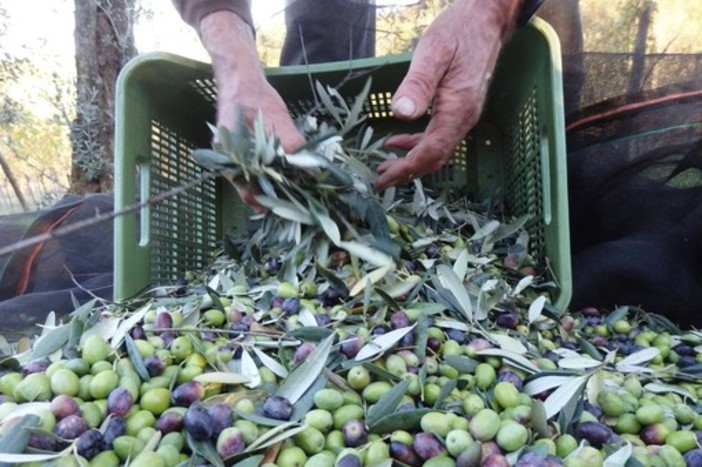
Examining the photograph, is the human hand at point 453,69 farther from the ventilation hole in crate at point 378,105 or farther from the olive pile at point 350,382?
the ventilation hole in crate at point 378,105

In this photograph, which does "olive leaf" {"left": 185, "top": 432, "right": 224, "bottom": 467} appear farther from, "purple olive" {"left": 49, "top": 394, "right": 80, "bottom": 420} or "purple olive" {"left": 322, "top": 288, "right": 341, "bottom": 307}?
"purple olive" {"left": 322, "top": 288, "right": 341, "bottom": 307}

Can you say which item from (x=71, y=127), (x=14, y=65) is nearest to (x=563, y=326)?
(x=71, y=127)

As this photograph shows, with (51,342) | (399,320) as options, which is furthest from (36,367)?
(399,320)

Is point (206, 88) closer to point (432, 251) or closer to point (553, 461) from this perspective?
point (432, 251)

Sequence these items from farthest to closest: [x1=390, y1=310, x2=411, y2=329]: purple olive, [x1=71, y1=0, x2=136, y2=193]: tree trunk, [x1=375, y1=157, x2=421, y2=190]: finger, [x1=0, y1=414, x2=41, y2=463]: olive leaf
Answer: [x1=71, y1=0, x2=136, y2=193]: tree trunk, [x1=375, y1=157, x2=421, y2=190]: finger, [x1=390, y1=310, x2=411, y2=329]: purple olive, [x1=0, y1=414, x2=41, y2=463]: olive leaf

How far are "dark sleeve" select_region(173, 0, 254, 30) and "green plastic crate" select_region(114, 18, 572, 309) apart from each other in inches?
5.0

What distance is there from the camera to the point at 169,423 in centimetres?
73

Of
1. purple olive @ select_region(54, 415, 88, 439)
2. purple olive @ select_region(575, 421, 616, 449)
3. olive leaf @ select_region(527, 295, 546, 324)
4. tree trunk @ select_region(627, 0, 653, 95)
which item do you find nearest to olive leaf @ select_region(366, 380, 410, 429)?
purple olive @ select_region(575, 421, 616, 449)

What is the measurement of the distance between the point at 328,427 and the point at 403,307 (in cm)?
32

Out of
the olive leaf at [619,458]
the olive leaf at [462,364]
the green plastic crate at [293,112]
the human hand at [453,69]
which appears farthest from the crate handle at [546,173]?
the olive leaf at [619,458]

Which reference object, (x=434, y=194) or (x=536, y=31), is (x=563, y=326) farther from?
(x=536, y=31)

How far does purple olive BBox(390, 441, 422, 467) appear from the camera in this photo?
70 centimetres

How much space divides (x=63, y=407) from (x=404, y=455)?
16.0 inches

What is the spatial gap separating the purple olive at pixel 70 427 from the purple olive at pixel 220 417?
0.47ft
